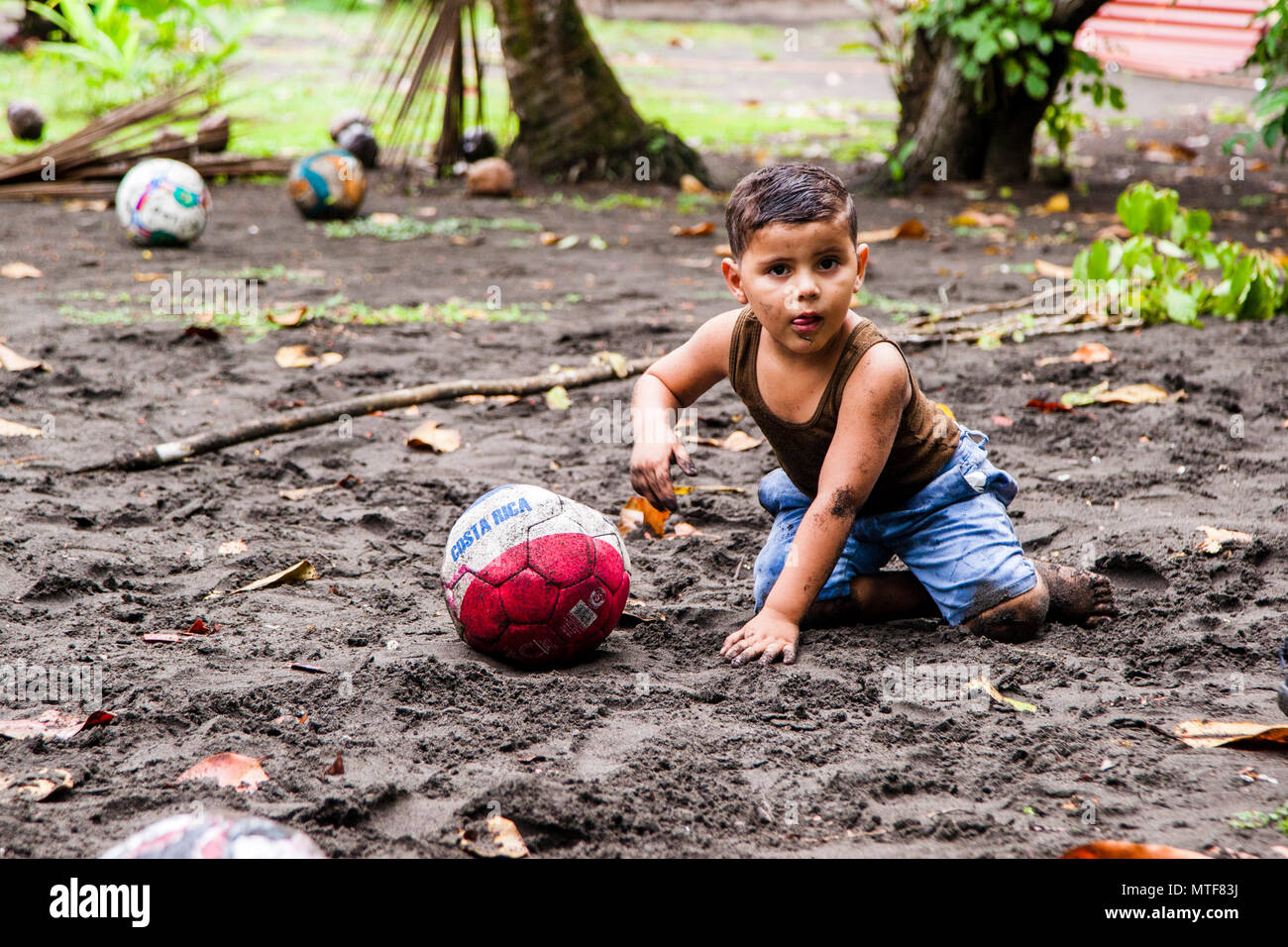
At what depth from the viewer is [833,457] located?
265 centimetres

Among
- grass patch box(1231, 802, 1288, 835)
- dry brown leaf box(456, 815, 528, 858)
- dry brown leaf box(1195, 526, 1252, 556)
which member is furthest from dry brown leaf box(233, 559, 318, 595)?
dry brown leaf box(1195, 526, 1252, 556)

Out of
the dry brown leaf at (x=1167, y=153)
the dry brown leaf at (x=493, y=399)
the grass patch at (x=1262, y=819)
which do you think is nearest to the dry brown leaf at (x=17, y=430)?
the dry brown leaf at (x=493, y=399)

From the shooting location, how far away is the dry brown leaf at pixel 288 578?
9.82ft

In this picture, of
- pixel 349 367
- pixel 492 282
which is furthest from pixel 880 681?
pixel 492 282

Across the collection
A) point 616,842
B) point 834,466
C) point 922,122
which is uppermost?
point 922,122

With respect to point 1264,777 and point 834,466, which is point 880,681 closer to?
point 834,466

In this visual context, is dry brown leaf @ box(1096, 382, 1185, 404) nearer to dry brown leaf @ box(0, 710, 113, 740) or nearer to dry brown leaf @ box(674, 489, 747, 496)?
dry brown leaf @ box(674, 489, 747, 496)

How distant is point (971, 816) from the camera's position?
196cm

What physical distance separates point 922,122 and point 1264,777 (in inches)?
296

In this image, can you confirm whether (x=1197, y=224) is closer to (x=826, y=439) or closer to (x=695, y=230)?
(x=695, y=230)

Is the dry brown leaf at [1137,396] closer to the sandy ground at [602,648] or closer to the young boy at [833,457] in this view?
the sandy ground at [602,648]

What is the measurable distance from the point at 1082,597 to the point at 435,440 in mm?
2208

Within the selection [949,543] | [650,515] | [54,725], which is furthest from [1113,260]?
[54,725]

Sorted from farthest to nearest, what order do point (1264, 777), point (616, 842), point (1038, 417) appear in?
point (1038, 417)
point (1264, 777)
point (616, 842)
